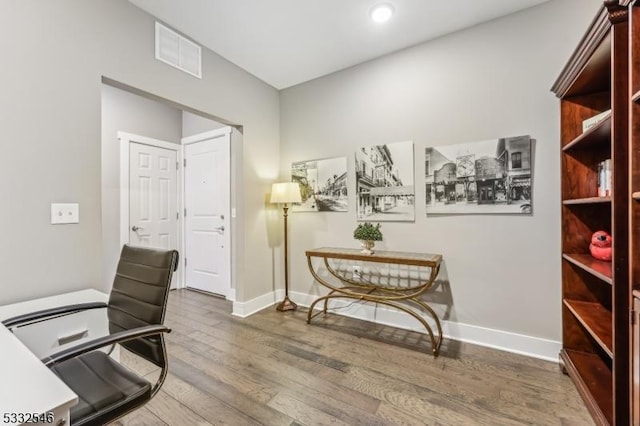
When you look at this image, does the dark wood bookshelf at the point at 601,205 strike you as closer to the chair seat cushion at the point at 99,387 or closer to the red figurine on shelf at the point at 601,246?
the red figurine on shelf at the point at 601,246

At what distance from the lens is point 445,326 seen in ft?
8.23

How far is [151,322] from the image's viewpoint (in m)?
1.25

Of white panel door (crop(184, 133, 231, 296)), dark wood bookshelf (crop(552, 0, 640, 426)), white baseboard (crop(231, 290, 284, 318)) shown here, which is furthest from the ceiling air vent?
dark wood bookshelf (crop(552, 0, 640, 426))

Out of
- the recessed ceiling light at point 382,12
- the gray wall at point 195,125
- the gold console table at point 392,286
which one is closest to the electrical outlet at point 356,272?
the gold console table at point 392,286

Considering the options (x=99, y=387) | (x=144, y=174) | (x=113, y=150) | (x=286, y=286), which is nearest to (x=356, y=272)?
(x=286, y=286)

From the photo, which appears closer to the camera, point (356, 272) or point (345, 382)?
point (345, 382)

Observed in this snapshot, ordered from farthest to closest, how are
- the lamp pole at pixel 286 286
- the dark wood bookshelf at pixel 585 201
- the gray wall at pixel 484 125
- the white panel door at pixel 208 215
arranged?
1. the white panel door at pixel 208 215
2. the lamp pole at pixel 286 286
3. the gray wall at pixel 484 125
4. the dark wood bookshelf at pixel 585 201

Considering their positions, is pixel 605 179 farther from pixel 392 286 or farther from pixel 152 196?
pixel 152 196

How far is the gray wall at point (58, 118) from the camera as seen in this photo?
5.11 feet

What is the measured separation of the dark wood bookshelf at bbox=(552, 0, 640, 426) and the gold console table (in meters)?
0.86

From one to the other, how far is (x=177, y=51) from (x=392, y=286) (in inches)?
115

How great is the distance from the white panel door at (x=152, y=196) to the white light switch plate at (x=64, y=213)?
76.7 inches

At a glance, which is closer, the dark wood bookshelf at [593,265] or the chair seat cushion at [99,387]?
the chair seat cushion at [99,387]

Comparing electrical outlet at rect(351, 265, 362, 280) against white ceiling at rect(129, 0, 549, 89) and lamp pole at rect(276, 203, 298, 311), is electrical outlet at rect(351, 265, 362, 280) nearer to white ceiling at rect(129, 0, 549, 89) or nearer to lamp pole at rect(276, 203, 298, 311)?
lamp pole at rect(276, 203, 298, 311)
